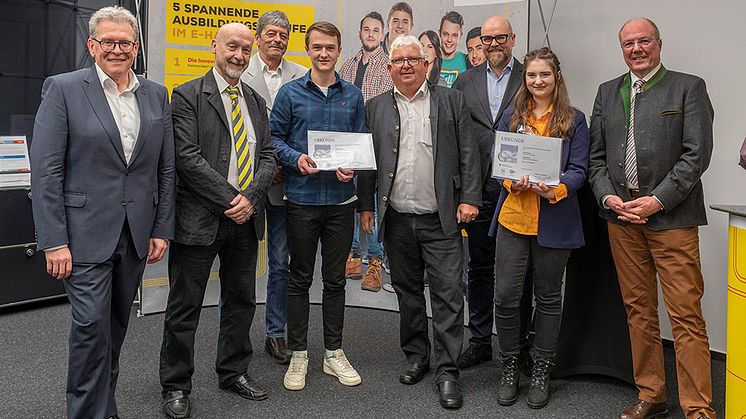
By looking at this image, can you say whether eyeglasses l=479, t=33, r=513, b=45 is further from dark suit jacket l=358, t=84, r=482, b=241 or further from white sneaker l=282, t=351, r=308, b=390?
white sneaker l=282, t=351, r=308, b=390

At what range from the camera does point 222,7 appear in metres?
4.44

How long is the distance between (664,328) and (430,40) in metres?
2.49

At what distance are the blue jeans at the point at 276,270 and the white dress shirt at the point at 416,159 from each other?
0.85m

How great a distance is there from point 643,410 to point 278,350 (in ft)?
6.34

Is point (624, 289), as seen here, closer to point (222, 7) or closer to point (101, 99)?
point (101, 99)

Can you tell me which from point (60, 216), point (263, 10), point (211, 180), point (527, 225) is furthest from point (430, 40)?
point (60, 216)

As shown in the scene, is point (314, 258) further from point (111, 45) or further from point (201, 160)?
point (111, 45)

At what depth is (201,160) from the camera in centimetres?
265

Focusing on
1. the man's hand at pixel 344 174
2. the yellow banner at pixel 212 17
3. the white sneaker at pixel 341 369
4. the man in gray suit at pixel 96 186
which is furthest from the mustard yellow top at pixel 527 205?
the yellow banner at pixel 212 17

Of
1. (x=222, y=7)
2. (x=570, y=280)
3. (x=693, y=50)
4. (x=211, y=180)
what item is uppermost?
(x=222, y=7)

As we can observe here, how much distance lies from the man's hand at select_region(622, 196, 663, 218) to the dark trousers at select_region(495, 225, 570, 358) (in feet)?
1.18

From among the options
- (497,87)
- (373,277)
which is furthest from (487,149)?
(373,277)

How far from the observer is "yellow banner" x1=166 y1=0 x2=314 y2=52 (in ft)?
14.3

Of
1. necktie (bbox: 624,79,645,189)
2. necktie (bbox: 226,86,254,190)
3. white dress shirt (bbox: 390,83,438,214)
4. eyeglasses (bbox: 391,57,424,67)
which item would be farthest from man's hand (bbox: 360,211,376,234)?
necktie (bbox: 624,79,645,189)
